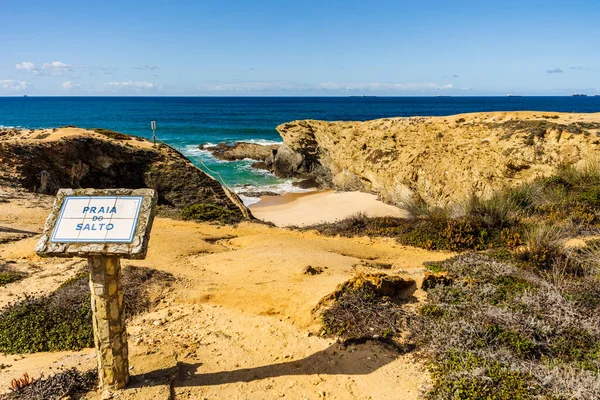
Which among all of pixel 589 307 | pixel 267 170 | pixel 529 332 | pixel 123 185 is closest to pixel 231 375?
pixel 529 332

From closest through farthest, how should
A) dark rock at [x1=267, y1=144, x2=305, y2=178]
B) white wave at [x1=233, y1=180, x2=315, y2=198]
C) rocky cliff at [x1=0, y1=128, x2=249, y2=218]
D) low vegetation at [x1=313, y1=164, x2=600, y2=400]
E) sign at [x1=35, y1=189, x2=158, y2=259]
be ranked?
sign at [x1=35, y1=189, x2=158, y2=259], low vegetation at [x1=313, y1=164, x2=600, y2=400], rocky cliff at [x1=0, y1=128, x2=249, y2=218], white wave at [x1=233, y1=180, x2=315, y2=198], dark rock at [x1=267, y1=144, x2=305, y2=178]

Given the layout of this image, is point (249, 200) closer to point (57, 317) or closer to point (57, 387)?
point (57, 317)

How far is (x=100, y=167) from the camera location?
18391 mm

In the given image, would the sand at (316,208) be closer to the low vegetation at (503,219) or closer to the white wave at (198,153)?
the low vegetation at (503,219)

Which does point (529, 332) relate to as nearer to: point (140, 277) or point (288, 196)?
point (140, 277)

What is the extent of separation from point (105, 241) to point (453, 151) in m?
17.8

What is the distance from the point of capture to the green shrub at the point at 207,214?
586 inches

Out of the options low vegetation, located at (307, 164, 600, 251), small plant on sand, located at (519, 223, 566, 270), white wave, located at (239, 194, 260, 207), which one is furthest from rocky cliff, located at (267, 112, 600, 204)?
small plant on sand, located at (519, 223, 566, 270)

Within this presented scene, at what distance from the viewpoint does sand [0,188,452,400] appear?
4.87 m

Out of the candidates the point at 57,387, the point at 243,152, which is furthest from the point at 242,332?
the point at 243,152

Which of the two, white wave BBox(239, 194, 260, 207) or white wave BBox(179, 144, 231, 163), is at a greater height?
white wave BBox(179, 144, 231, 163)

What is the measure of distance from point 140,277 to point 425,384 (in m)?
5.31

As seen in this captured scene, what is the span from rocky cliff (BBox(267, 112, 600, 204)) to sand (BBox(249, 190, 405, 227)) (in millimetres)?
1160

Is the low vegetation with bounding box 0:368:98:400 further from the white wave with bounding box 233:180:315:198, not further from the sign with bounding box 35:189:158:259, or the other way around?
the white wave with bounding box 233:180:315:198
